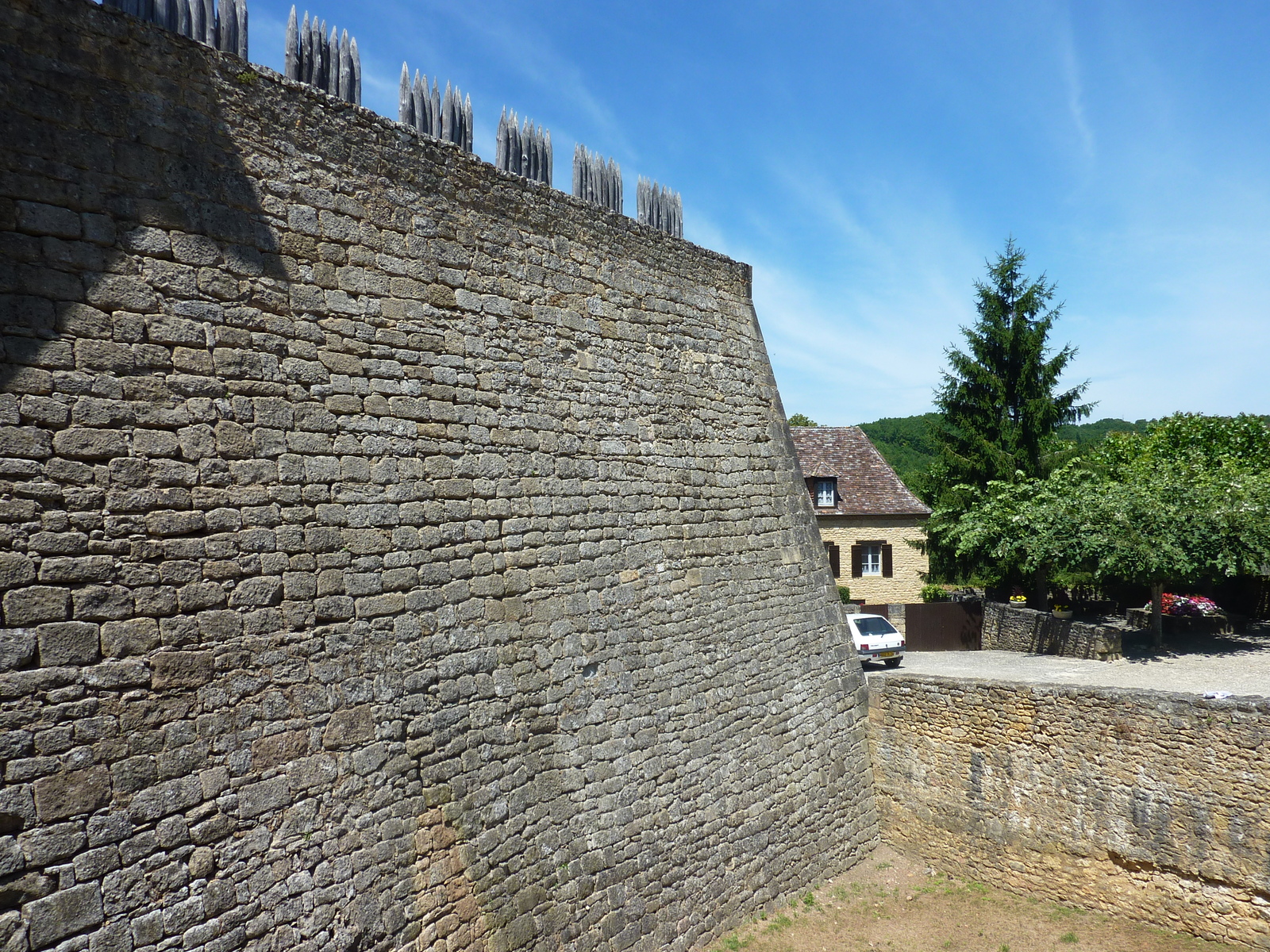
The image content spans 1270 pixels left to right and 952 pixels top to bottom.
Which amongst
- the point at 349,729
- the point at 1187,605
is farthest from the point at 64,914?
the point at 1187,605

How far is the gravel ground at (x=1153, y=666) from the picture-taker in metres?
11.1

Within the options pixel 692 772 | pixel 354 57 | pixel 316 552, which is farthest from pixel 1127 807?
pixel 354 57

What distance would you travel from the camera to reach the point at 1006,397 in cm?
2083

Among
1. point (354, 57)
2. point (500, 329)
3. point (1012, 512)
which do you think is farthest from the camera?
point (1012, 512)

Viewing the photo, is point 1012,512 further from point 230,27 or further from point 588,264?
point 230,27

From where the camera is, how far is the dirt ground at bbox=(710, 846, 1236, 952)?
7391 mm

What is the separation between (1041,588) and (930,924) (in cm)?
1233

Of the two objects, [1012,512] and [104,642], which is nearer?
[104,642]

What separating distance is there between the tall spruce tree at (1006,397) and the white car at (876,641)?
6153 millimetres

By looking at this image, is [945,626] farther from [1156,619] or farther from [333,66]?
[333,66]

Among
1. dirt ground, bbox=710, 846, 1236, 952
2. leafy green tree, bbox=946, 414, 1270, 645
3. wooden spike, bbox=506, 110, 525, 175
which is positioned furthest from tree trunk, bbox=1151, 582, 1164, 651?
wooden spike, bbox=506, 110, 525, 175

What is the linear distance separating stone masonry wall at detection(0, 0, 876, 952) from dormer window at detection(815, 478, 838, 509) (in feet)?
57.0

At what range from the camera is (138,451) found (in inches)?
159

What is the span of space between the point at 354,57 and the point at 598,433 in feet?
11.0
